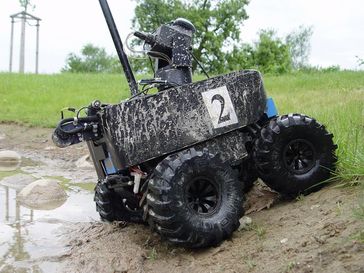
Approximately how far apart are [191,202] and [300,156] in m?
1.22

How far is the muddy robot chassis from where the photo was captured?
417 centimetres

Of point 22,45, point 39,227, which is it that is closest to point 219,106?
point 39,227

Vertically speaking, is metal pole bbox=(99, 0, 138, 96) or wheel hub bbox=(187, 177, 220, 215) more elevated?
metal pole bbox=(99, 0, 138, 96)

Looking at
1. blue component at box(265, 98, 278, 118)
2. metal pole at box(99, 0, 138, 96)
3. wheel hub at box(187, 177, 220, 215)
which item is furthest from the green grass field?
metal pole at box(99, 0, 138, 96)

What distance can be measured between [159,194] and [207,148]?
688 mm

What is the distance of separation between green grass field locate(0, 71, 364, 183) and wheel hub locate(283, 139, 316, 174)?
0.93ft

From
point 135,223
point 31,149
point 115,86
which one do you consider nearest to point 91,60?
point 115,86

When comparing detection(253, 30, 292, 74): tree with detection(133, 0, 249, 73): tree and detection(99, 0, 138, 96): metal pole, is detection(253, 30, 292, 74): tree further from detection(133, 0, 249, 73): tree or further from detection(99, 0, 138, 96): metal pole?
detection(99, 0, 138, 96): metal pole

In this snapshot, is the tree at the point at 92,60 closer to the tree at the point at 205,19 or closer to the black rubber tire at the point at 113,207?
the tree at the point at 205,19

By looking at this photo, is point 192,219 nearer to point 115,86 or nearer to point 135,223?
point 135,223

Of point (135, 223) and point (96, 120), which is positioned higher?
point (96, 120)

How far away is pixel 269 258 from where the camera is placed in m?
→ 3.76

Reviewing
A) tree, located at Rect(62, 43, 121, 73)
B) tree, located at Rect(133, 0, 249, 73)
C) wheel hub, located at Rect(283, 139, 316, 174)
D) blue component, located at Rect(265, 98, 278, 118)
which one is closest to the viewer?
wheel hub, located at Rect(283, 139, 316, 174)

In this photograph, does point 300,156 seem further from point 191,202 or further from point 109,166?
point 109,166
